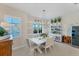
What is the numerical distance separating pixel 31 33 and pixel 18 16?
1.37ft

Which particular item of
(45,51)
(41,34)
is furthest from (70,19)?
(45,51)

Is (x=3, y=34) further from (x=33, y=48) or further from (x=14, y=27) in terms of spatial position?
(x=33, y=48)

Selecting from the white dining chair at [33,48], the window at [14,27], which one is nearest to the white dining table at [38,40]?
the white dining chair at [33,48]

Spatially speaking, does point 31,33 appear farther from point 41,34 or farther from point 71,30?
point 71,30

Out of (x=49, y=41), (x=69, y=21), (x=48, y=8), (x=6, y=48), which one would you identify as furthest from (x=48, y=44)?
(x=6, y=48)

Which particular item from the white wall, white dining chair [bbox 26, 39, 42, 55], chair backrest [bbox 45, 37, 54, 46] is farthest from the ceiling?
white dining chair [bbox 26, 39, 42, 55]

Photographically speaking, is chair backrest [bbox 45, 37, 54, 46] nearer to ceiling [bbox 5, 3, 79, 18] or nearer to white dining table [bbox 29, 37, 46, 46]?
white dining table [bbox 29, 37, 46, 46]

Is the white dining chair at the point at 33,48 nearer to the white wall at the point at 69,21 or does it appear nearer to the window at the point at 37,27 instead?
the window at the point at 37,27

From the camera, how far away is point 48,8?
2232mm

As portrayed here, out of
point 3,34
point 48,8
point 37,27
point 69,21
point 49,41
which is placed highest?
point 48,8

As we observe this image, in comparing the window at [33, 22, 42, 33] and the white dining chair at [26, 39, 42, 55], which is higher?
the window at [33, 22, 42, 33]

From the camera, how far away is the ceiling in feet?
7.18

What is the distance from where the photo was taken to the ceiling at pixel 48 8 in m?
2.19

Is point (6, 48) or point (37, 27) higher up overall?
point (37, 27)
